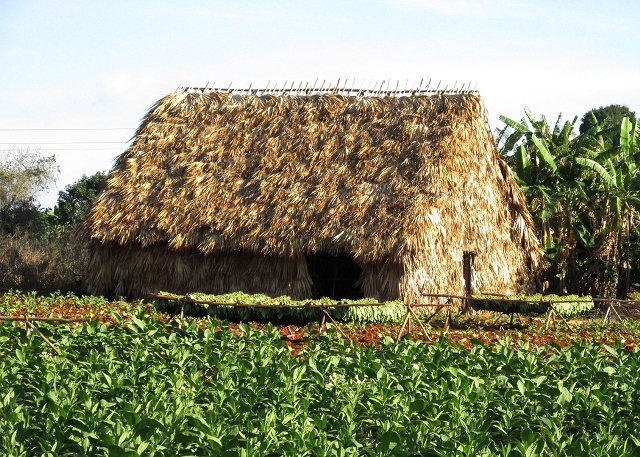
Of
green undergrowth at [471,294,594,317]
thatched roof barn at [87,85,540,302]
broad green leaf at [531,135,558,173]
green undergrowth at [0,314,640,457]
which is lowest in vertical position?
green undergrowth at [0,314,640,457]

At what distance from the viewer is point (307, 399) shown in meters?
7.22

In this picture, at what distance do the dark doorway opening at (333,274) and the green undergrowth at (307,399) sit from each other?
30.9 feet

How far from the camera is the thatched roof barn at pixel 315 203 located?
17281 millimetres

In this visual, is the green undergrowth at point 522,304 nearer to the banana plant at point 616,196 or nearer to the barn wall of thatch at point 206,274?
the barn wall of thatch at point 206,274

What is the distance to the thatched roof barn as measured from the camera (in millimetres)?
17281

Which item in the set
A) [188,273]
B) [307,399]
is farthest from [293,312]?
[307,399]

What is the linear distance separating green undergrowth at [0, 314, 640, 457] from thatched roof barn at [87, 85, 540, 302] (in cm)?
692

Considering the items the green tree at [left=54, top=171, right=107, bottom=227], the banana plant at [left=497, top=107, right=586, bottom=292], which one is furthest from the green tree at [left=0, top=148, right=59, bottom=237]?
the banana plant at [left=497, top=107, right=586, bottom=292]

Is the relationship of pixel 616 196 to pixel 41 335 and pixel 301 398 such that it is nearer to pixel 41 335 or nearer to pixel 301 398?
pixel 41 335

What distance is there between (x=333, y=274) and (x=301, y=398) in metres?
12.7

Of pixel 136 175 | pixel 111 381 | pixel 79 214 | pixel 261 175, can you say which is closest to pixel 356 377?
pixel 111 381

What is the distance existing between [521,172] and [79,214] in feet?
57.4

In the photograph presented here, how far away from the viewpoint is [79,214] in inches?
1323

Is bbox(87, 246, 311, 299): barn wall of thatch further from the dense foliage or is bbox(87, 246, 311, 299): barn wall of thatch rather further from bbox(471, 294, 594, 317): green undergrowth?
the dense foliage
